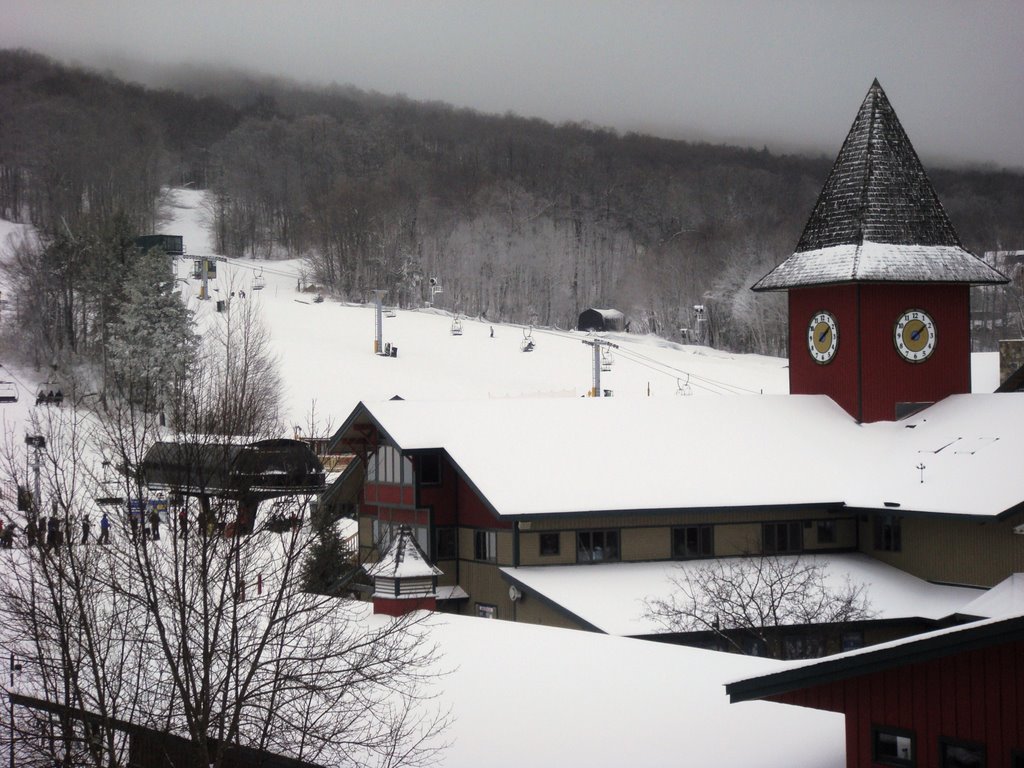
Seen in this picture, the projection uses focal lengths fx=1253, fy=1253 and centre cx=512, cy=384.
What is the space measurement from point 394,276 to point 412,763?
10527 cm

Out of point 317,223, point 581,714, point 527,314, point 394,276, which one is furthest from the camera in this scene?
point 317,223

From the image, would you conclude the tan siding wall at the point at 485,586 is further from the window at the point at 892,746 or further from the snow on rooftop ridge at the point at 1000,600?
the window at the point at 892,746

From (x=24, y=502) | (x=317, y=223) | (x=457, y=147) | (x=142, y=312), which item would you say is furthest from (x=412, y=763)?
(x=457, y=147)

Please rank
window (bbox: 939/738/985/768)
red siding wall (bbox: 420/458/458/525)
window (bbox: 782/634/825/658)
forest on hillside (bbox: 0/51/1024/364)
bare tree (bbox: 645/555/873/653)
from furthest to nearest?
1. forest on hillside (bbox: 0/51/1024/364)
2. red siding wall (bbox: 420/458/458/525)
3. window (bbox: 782/634/825/658)
4. bare tree (bbox: 645/555/873/653)
5. window (bbox: 939/738/985/768)

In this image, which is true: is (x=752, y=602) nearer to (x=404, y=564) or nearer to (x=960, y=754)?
(x=404, y=564)

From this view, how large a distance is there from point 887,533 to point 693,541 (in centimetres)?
469

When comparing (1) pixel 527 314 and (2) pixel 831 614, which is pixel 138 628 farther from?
(1) pixel 527 314

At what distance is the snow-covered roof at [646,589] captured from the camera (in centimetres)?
2567

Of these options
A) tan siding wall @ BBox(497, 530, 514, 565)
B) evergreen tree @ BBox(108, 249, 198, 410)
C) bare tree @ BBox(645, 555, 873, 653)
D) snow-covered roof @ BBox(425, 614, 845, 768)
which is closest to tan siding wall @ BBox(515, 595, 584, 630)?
tan siding wall @ BBox(497, 530, 514, 565)

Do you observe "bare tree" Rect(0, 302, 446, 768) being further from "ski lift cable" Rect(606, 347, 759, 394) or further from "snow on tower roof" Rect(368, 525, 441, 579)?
"ski lift cable" Rect(606, 347, 759, 394)

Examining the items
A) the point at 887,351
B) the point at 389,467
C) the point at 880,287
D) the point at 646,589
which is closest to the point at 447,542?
the point at 389,467

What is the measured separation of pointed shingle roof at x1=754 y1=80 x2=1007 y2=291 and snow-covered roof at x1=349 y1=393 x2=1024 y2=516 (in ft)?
11.3

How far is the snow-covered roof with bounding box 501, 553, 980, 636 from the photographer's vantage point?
25672 millimetres

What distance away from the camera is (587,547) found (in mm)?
29156
